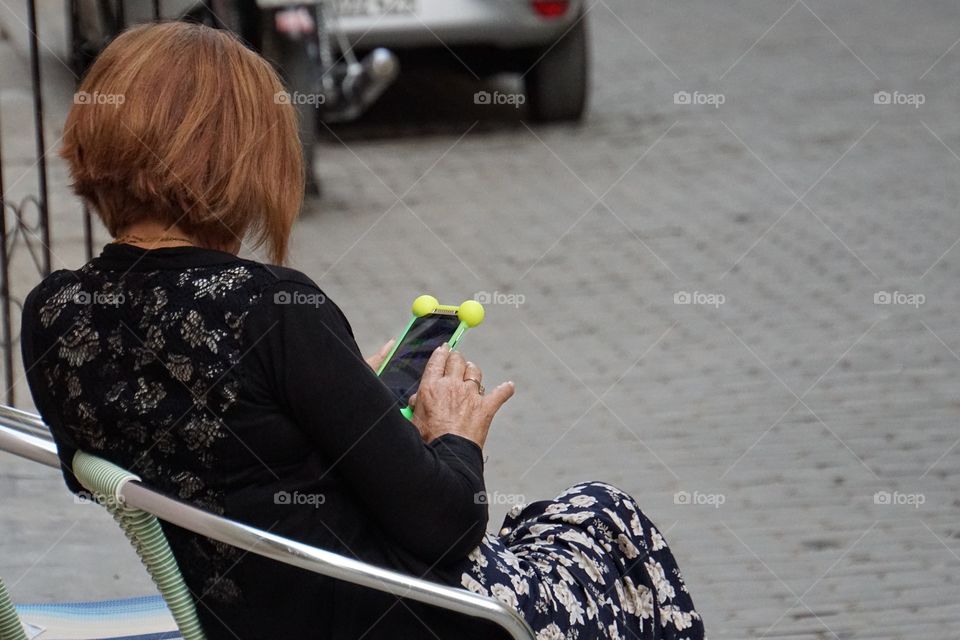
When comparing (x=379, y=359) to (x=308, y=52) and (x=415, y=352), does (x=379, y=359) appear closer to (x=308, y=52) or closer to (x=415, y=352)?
(x=415, y=352)

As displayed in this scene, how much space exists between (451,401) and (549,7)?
20.8 ft

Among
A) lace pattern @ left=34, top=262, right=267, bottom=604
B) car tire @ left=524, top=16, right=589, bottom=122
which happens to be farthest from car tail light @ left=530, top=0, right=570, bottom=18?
lace pattern @ left=34, top=262, right=267, bottom=604

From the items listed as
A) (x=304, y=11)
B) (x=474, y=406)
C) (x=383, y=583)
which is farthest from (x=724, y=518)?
(x=304, y=11)

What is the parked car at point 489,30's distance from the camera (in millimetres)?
8125

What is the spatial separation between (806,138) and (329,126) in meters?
2.90

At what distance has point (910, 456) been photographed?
14.6ft

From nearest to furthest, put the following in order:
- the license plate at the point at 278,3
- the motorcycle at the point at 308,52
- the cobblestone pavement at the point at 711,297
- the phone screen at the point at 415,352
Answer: the phone screen at the point at 415,352 < the cobblestone pavement at the point at 711,297 < the license plate at the point at 278,3 < the motorcycle at the point at 308,52

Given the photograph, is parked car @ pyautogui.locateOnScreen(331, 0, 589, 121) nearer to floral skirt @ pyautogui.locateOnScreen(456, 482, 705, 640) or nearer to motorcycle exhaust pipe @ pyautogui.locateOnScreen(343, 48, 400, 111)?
motorcycle exhaust pipe @ pyautogui.locateOnScreen(343, 48, 400, 111)

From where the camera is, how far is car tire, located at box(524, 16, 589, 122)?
842cm

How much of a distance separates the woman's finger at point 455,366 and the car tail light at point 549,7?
622 cm

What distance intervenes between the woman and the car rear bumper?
6234mm

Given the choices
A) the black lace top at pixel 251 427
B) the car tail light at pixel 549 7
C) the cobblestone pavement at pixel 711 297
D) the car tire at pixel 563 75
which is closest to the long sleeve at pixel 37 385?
the black lace top at pixel 251 427

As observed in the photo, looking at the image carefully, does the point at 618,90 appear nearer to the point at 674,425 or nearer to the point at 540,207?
the point at 540,207

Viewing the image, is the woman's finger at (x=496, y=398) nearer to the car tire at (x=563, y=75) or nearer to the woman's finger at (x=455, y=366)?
the woman's finger at (x=455, y=366)
